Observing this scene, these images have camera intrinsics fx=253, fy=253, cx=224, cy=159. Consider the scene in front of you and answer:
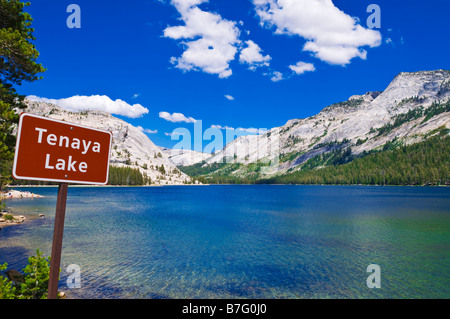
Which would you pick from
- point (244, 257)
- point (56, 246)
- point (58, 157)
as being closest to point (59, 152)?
point (58, 157)

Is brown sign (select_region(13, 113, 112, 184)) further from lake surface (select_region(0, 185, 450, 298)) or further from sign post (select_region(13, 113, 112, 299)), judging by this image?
lake surface (select_region(0, 185, 450, 298))

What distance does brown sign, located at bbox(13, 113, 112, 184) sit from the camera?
5781 mm

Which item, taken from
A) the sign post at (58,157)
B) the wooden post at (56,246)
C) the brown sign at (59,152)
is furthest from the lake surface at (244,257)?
the brown sign at (59,152)

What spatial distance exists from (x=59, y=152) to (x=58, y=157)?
127 mm

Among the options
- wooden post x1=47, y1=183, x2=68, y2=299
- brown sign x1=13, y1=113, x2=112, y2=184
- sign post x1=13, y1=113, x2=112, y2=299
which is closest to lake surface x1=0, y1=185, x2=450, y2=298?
wooden post x1=47, y1=183, x2=68, y2=299

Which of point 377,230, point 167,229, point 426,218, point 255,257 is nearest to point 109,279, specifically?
point 255,257

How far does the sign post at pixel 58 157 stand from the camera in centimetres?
581

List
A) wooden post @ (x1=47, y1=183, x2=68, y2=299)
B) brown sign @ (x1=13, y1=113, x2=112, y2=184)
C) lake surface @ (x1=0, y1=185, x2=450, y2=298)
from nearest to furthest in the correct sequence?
1. brown sign @ (x1=13, y1=113, x2=112, y2=184)
2. wooden post @ (x1=47, y1=183, x2=68, y2=299)
3. lake surface @ (x1=0, y1=185, x2=450, y2=298)

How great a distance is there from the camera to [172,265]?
1342 inches

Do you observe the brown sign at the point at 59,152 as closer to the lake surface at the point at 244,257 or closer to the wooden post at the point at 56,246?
the wooden post at the point at 56,246

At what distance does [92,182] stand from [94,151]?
0.86 metres

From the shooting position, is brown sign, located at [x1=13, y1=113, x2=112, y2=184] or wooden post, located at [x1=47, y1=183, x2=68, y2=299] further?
wooden post, located at [x1=47, y1=183, x2=68, y2=299]
